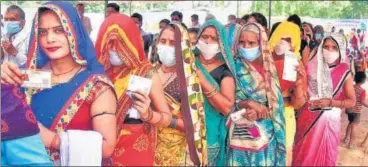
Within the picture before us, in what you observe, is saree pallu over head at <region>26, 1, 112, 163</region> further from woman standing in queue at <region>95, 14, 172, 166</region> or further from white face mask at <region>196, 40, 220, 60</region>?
white face mask at <region>196, 40, 220, 60</region>

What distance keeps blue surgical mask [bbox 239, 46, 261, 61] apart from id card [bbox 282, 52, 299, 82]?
23 cm

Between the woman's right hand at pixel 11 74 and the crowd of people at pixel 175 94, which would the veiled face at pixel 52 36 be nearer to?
the crowd of people at pixel 175 94

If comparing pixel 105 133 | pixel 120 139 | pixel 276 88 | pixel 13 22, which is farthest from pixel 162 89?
pixel 13 22

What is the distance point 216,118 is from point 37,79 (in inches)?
39.9

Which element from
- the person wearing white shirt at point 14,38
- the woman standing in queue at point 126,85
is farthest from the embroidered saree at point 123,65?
the person wearing white shirt at point 14,38

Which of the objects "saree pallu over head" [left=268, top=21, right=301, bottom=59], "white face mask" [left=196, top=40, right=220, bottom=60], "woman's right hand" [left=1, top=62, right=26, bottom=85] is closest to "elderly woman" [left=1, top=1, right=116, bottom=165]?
"woman's right hand" [left=1, top=62, right=26, bottom=85]

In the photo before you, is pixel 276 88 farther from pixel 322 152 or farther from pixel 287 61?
pixel 322 152

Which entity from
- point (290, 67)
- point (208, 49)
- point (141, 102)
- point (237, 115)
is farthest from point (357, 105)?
point (141, 102)

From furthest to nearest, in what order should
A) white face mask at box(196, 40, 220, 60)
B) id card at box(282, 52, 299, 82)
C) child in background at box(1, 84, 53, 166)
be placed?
id card at box(282, 52, 299, 82) < white face mask at box(196, 40, 220, 60) < child in background at box(1, 84, 53, 166)

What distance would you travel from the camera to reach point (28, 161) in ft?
4.43

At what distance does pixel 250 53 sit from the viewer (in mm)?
2562

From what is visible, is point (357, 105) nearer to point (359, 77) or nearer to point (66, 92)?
point (359, 77)

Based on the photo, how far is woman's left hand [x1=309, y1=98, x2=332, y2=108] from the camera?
2.97 metres

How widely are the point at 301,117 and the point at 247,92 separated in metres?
0.61
